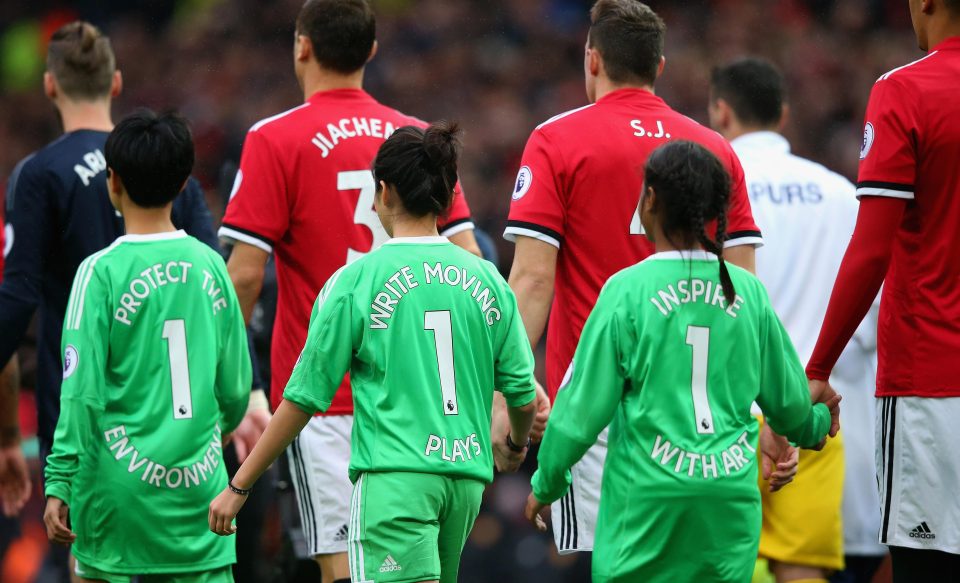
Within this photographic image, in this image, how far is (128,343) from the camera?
14.7ft

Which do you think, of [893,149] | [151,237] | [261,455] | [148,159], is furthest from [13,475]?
[893,149]

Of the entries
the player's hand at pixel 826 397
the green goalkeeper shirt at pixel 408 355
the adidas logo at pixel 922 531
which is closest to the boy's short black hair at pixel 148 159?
the green goalkeeper shirt at pixel 408 355

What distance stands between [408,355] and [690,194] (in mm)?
887

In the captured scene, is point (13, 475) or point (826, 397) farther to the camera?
point (13, 475)

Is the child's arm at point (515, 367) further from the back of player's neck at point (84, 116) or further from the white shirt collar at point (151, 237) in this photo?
the back of player's neck at point (84, 116)

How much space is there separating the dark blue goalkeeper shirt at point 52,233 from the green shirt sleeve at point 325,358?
1.64m

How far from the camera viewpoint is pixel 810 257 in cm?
589

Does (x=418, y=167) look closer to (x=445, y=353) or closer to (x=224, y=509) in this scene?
(x=445, y=353)

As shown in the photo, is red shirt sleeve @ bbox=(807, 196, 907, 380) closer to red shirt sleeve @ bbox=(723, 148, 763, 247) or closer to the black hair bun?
red shirt sleeve @ bbox=(723, 148, 763, 247)

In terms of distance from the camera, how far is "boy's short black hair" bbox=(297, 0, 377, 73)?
530cm

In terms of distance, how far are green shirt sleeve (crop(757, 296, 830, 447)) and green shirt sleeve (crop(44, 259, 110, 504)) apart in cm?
196

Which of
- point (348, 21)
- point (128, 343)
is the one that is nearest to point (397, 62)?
point (348, 21)

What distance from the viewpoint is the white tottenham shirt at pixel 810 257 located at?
588cm

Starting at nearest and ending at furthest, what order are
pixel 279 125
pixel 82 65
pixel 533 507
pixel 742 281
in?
pixel 742 281, pixel 533 507, pixel 279 125, pixel 82 65
